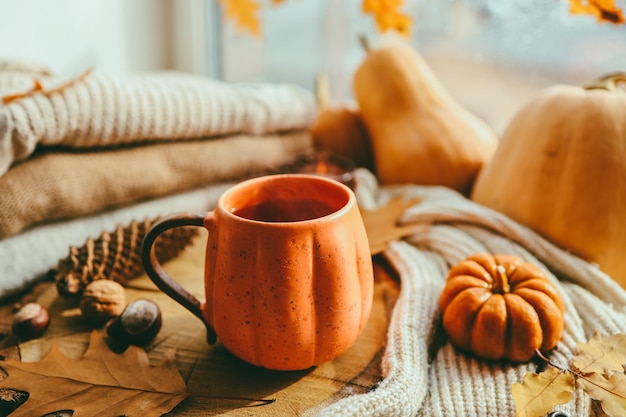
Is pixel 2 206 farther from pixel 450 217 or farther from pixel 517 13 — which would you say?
pixel 517 13

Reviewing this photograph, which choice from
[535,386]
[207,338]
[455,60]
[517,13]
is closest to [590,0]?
[517,13]

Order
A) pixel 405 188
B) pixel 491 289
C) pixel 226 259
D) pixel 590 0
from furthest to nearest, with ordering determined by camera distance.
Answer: pixel 405 188
pixel 590 0
pixel 491 289
pixel 226 259

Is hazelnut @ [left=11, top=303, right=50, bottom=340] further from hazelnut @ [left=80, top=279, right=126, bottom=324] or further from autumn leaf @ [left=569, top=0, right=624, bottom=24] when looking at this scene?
autumn leaf @ [left=569, top=0, right=624, bottom=24]

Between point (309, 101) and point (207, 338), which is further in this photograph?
point (309, 101)

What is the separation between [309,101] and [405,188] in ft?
0.84

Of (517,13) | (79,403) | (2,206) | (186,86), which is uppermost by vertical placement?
(517,13)

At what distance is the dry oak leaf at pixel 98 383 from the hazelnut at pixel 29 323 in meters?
0.05

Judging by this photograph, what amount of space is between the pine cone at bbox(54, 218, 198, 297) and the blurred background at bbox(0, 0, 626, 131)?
0.45 m

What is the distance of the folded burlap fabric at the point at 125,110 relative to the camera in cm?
56

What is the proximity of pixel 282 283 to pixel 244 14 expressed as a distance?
970 millimetres

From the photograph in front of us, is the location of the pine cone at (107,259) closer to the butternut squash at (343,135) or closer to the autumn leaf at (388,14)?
the butternut squash at (343,135)

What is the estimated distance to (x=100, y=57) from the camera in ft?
3.33

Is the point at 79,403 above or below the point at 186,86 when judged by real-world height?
below

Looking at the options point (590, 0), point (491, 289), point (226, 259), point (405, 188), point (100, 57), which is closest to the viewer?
point (226, 259)
